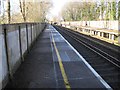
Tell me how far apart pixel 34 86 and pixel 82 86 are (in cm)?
166

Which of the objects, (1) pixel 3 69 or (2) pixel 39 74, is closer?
(1) pixel 3 69

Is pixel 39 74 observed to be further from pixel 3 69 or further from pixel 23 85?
pixel 3 69

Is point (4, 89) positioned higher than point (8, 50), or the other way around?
point (8, 50)

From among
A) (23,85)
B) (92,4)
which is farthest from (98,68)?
(92,4)

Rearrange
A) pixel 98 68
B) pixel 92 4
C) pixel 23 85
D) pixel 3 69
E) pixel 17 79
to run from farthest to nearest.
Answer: pixel 92 4 → pixel 98 68 → pixel 17 79 → pixel 23 85 → pixel 3 69

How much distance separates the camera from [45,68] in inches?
511

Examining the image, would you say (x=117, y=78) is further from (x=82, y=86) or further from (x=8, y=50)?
(x=8, y=50)

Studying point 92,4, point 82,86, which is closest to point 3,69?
point 82,86

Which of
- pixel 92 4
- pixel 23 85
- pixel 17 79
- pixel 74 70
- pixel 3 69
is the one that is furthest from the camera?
pixel 92 4

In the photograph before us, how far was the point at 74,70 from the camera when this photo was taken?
12359 millimetres

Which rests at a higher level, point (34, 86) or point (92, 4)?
point (92, 4)

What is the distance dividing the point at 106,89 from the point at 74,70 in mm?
3502

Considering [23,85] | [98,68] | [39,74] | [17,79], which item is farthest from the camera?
[98,68]

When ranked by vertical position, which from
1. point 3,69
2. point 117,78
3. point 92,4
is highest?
A: point 92,4
